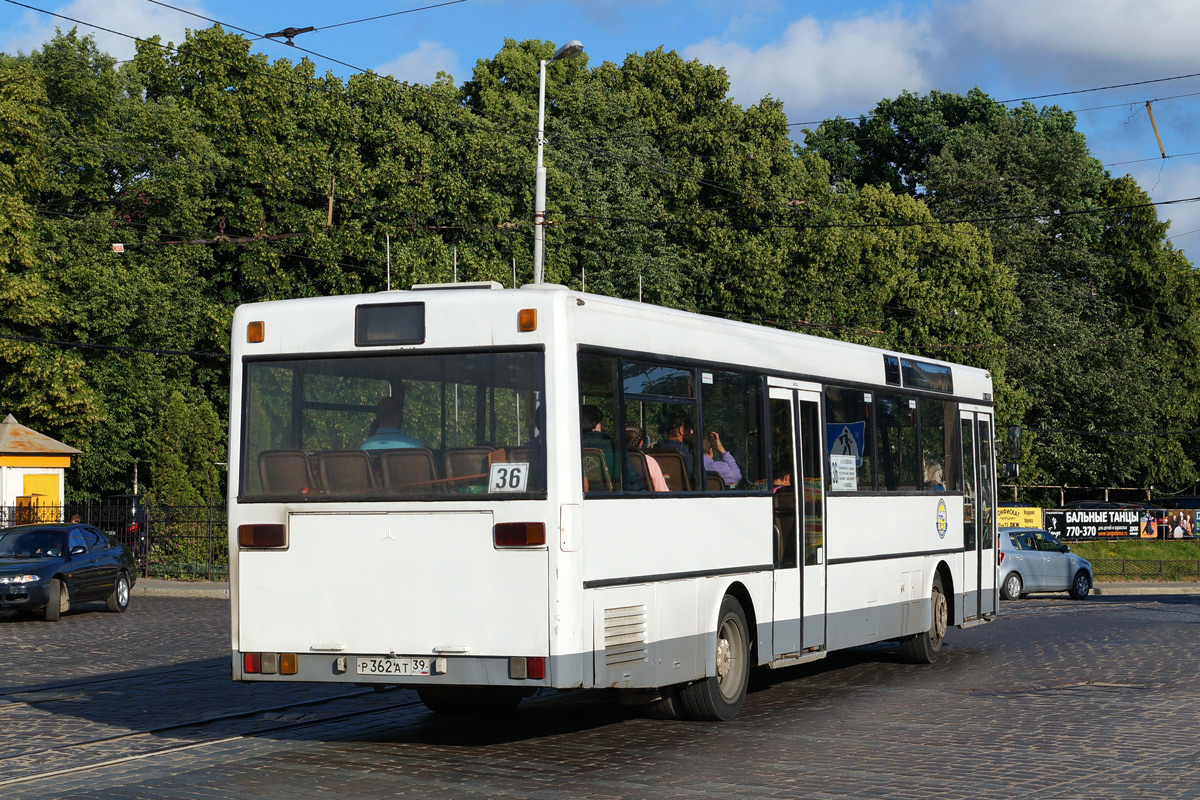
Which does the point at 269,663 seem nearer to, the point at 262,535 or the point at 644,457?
the point at 262,535

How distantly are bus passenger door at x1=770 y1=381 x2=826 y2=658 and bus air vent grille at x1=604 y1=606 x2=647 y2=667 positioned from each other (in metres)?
2.44

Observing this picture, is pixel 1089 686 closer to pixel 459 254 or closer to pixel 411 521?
pixel 411 521

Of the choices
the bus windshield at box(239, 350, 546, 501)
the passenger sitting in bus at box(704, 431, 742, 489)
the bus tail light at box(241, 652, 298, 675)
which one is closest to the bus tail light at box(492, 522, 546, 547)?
the bus windshield at box(239, 350, 546, 501)

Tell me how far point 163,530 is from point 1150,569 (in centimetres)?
2626

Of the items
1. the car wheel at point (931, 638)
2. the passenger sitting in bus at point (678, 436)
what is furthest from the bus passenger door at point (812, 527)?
the car wheel at point (931, 638)

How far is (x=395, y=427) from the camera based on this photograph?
34.5 feet

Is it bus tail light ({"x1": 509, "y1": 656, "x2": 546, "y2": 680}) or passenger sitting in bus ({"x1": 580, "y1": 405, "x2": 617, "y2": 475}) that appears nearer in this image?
bus tail light ({"x1": 509, "y1": 656, "x2": 546, "y2": 680})

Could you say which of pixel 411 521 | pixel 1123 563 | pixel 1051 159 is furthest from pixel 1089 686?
pixel 1051 159

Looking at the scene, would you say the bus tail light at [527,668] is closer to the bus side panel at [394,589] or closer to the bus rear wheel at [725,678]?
the bus side panel at [394,589]

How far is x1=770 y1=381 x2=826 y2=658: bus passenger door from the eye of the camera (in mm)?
12922

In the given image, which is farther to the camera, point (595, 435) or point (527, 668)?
point (595, 435)

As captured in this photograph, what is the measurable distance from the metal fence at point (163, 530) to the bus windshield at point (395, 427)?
25489mm

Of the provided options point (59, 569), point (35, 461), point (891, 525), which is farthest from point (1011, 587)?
point (35, 461)

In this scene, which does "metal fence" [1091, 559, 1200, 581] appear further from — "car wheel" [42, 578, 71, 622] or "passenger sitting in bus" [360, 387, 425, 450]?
"passenger sitting in bus" [360, 387, 425, 450]
